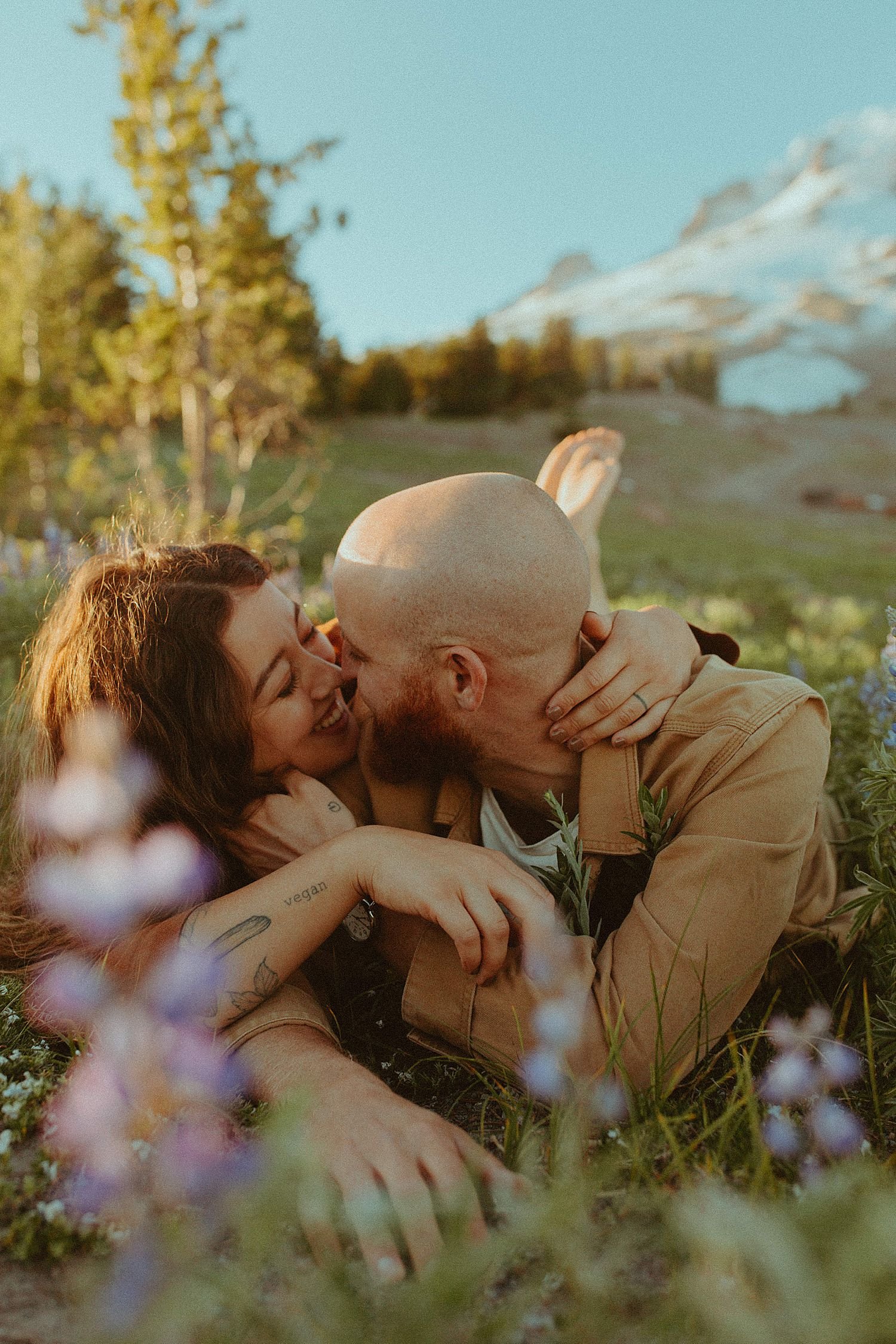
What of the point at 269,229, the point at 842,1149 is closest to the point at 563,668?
the point at 842,1149

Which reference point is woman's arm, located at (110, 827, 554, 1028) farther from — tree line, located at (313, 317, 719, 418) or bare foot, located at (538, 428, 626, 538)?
tree line, located at (313, 317, 719, 418)

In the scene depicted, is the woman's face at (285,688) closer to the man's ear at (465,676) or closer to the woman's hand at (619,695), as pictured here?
the man's ear at (465,676)

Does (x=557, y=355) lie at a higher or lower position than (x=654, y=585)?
higher

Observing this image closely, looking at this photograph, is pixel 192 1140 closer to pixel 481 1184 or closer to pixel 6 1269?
pixel 6 1269

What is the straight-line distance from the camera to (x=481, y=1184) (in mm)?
1468

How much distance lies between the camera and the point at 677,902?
1.85 m

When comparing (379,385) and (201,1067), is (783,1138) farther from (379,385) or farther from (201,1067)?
(379,385)

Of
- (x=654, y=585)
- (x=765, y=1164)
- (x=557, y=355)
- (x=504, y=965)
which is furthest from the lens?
(x=557, y=355)

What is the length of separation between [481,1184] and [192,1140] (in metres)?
0.52

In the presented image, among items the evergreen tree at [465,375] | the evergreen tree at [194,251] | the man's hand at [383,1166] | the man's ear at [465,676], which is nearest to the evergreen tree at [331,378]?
the evergreen tree at [465,375]

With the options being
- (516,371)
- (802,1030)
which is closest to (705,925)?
(802,1030)

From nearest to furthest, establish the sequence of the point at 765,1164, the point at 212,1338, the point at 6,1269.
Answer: the point at 212,1338 < the point at 765,1164 < the point at 6,1269

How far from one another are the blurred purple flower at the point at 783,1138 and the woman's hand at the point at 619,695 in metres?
0.89

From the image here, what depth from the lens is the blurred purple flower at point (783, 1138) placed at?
1.42m
